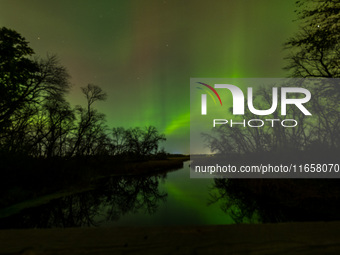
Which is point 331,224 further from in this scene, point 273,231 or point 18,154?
point 18,154

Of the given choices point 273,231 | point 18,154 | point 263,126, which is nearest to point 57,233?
point 273,231

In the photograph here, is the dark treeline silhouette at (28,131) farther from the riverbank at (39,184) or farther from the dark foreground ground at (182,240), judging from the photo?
the dark foreground ground at (182,240)

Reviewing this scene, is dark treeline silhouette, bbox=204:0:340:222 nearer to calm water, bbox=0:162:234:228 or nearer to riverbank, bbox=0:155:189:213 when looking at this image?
calm water, bbox=0:162:234:228

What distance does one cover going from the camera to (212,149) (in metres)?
21.4

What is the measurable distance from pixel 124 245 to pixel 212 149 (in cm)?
2108

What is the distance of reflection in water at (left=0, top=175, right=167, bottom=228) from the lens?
301 inches

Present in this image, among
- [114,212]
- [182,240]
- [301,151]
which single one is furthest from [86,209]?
[301,151]

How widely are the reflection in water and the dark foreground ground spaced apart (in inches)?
312

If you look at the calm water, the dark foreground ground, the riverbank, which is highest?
the dark foreground ground

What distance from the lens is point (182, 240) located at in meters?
1.10

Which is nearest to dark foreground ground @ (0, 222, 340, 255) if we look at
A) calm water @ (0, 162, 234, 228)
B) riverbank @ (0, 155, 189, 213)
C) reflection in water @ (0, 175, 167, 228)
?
calm water @ (0, 162, 234, 228)

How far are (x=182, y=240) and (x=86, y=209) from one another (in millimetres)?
10878

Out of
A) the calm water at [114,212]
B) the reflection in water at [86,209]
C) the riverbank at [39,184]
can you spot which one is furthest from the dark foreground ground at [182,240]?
the riverbank at [39,184]

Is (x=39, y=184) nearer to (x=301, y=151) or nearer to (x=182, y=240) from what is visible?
(x=182, y=240)
